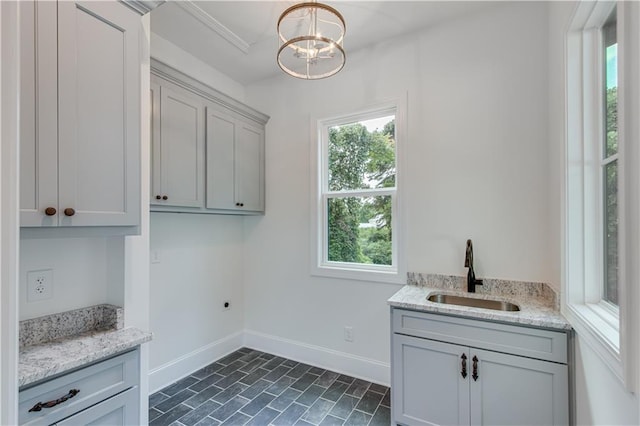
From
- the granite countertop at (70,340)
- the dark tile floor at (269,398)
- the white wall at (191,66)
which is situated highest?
the white wall at (191,66)

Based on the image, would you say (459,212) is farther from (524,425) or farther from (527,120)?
(524,425)

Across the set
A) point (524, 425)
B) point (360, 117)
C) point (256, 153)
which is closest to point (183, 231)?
point (256, 153)

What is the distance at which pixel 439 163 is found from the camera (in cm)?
240

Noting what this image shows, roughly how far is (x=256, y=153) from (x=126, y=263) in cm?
178

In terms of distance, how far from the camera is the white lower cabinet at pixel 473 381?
160 centimetres

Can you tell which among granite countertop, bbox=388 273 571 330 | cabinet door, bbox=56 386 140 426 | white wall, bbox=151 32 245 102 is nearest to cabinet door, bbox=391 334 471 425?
granite countertop, bbox=388 273 571 330

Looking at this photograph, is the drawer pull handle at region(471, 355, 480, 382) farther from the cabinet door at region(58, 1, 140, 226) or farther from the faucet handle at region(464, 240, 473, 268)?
the cabinet door at region(58, 1, 140, 226)

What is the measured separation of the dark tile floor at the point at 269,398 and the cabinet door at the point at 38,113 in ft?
5.65

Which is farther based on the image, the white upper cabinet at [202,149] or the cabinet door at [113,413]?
the white upper cabinet at [202,149]

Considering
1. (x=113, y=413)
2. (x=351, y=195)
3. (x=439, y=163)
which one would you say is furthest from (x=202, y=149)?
(x=439, y=163)

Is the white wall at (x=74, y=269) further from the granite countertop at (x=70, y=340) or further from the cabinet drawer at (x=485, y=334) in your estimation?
the cabinet drawer at (x=485, y=334)

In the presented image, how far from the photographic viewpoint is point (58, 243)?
155cm

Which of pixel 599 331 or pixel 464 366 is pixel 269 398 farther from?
pixel 599 331

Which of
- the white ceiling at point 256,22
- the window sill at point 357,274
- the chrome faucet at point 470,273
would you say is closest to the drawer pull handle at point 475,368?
the chrome faucet at point 470,273
